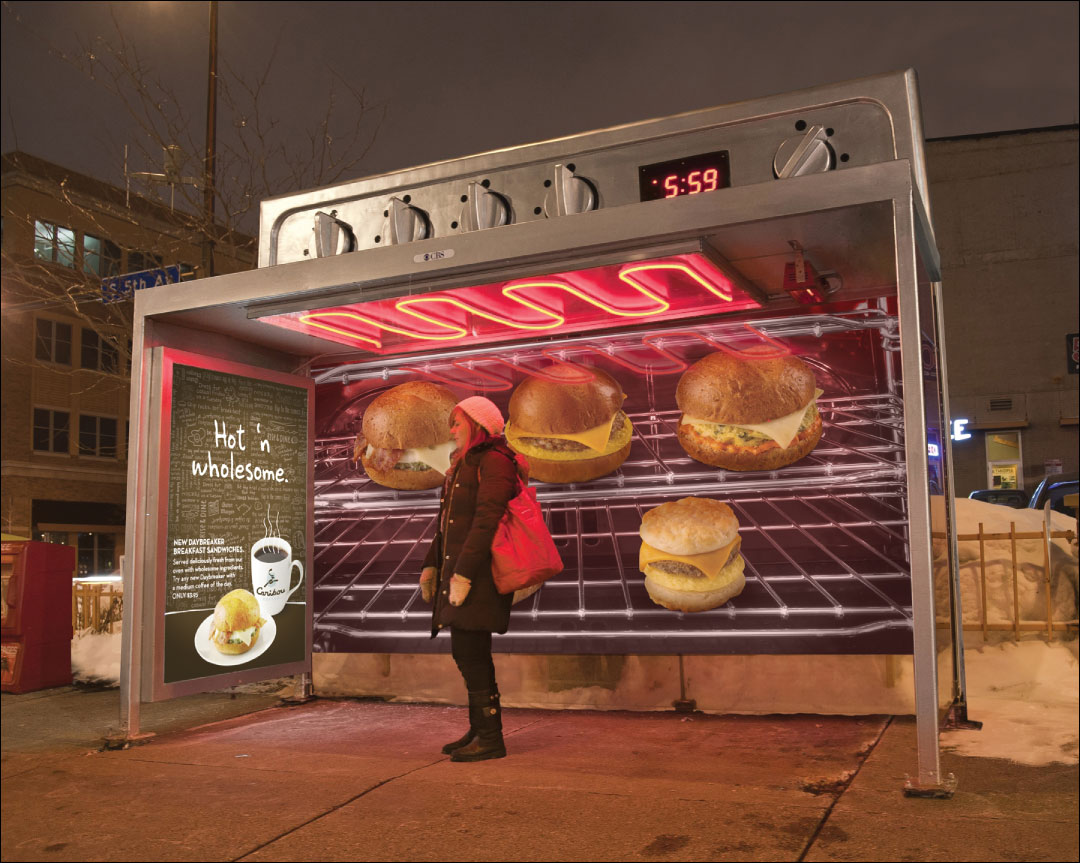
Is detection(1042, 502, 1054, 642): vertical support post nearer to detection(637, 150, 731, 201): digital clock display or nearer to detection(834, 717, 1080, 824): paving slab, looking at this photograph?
detection(834, 717, 1080, 824): paving slab

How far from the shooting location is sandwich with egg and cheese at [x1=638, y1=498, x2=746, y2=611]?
679 centimetres

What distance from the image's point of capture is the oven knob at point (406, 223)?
7.00m

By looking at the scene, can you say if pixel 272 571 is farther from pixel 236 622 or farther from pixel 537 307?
pixel 537 307

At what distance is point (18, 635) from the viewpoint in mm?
9617

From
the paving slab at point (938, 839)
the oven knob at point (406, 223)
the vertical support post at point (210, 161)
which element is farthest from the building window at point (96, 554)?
the paving slab at point (938, 839)

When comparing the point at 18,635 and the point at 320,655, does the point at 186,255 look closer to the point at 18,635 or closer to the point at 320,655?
the point at 18,635

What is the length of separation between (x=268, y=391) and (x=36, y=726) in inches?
121

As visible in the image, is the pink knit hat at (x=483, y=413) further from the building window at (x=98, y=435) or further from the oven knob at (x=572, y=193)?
the building window at (x=98, y=435)

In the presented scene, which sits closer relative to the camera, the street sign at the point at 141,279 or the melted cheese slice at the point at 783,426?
the melted cheese slice at the point at 783,426

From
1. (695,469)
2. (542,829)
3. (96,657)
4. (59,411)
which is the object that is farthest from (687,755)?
(59,411)

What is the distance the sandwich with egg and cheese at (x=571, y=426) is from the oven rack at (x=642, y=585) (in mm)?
285

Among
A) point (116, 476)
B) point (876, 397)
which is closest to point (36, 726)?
point (876, 397)

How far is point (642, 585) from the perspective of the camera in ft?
23.4

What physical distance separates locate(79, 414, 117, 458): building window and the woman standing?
3159 cm
